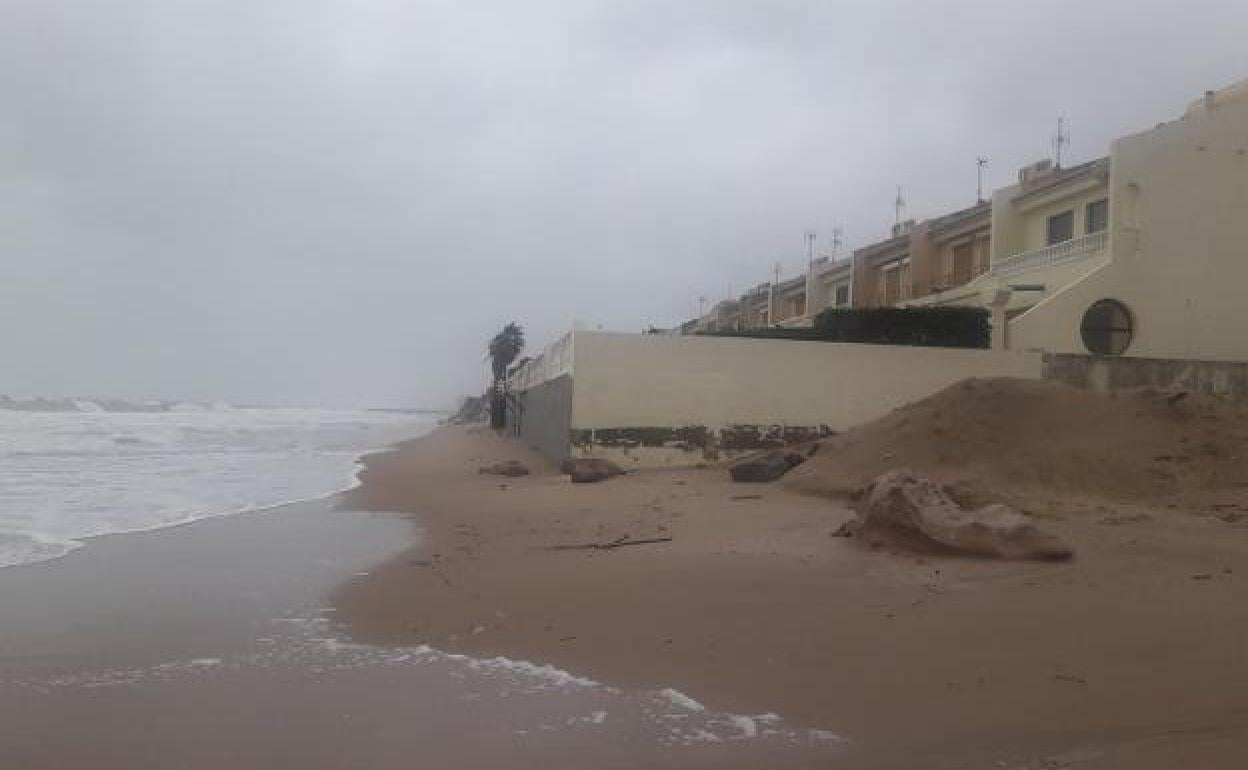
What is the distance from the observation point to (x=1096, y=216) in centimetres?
2670

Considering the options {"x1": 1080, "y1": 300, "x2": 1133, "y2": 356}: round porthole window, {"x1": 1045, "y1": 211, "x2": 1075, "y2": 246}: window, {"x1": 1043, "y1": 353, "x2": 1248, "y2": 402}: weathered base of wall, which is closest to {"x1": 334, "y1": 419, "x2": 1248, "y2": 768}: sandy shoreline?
{"x1": 1043, "y1": 353, "x2": 1248, "y2": 402}: weathered base of wall

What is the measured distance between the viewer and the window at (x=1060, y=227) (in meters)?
28.0

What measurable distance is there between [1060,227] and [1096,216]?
1.78 meters

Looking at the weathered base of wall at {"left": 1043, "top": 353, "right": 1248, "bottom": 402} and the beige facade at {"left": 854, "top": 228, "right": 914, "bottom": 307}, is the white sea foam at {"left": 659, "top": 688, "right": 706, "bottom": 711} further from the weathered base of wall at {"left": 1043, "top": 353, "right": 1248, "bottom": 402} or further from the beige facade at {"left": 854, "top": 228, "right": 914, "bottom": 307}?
the beige facade at {"left": 854, "top": 228, "right": 914, "bottom": 307}

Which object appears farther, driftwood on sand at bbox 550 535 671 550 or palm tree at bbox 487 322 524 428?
palm tree at bbox 487 322 524 428

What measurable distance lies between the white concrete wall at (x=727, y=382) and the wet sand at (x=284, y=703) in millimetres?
9940

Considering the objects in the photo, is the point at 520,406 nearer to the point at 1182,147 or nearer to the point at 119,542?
the point at 1182,147

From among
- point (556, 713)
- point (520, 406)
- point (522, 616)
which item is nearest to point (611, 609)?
point (522, 616)

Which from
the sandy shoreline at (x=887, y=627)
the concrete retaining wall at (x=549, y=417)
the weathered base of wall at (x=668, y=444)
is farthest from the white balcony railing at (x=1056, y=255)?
the sandy shoreline at (x=887, y=627)

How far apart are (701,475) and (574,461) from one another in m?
2.15

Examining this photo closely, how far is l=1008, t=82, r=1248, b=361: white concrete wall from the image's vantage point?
75.7 feet

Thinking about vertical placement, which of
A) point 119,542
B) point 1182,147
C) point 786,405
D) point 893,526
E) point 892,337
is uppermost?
point 1182,147

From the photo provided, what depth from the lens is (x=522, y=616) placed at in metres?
6.08

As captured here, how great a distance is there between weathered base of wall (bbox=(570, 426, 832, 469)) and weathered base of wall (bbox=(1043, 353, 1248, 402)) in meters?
6.24
